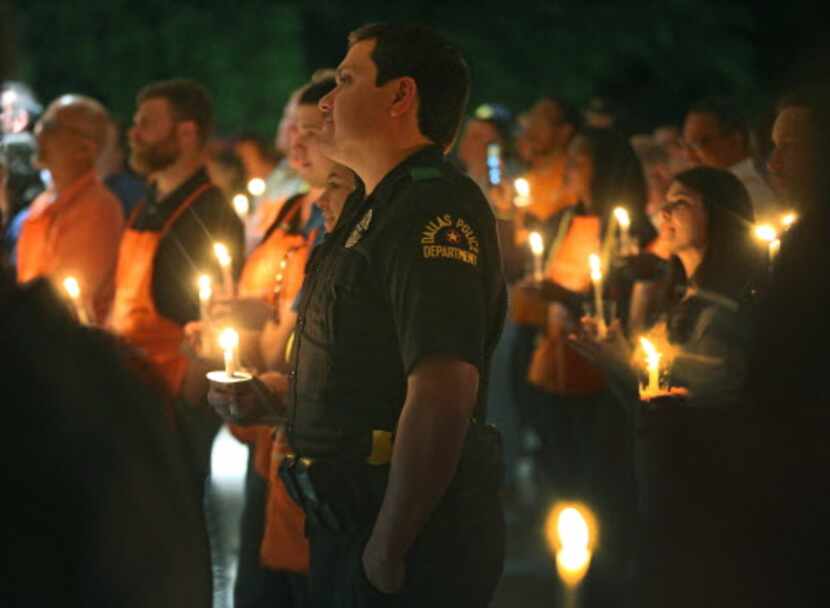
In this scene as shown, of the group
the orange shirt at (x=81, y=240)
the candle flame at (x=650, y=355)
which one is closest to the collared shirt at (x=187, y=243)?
the orange shirt at (x=81, y=240)

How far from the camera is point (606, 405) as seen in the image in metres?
7.35

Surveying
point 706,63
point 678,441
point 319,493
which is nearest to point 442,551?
point 319,493

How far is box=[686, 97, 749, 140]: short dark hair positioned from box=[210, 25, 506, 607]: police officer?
11.1 feet

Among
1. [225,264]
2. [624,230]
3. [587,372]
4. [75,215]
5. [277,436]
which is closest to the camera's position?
[277,436]

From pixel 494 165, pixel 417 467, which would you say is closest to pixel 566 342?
pixel 494 165

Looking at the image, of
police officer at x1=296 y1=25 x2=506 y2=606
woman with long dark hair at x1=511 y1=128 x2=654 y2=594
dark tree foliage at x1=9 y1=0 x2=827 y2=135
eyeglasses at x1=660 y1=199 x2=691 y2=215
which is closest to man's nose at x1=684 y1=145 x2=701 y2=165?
woman with long dark hair at x1=511 y1=128 x2=654 y2=594

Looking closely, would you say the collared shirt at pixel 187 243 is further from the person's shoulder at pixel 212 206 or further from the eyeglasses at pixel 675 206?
the eyeglasses at pixel 675 206

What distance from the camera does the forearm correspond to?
3.31 metres

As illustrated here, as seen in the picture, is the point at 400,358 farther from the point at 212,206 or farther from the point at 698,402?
the point at 212,206

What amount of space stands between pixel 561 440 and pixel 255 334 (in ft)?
9.00

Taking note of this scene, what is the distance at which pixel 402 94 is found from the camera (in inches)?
144

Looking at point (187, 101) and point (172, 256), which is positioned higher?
point (187, 101)

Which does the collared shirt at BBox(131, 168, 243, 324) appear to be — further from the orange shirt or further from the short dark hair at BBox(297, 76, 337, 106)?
the short dark hair at BBox(297, 76, 337, 106)

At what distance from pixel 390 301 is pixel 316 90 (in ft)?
7.70
